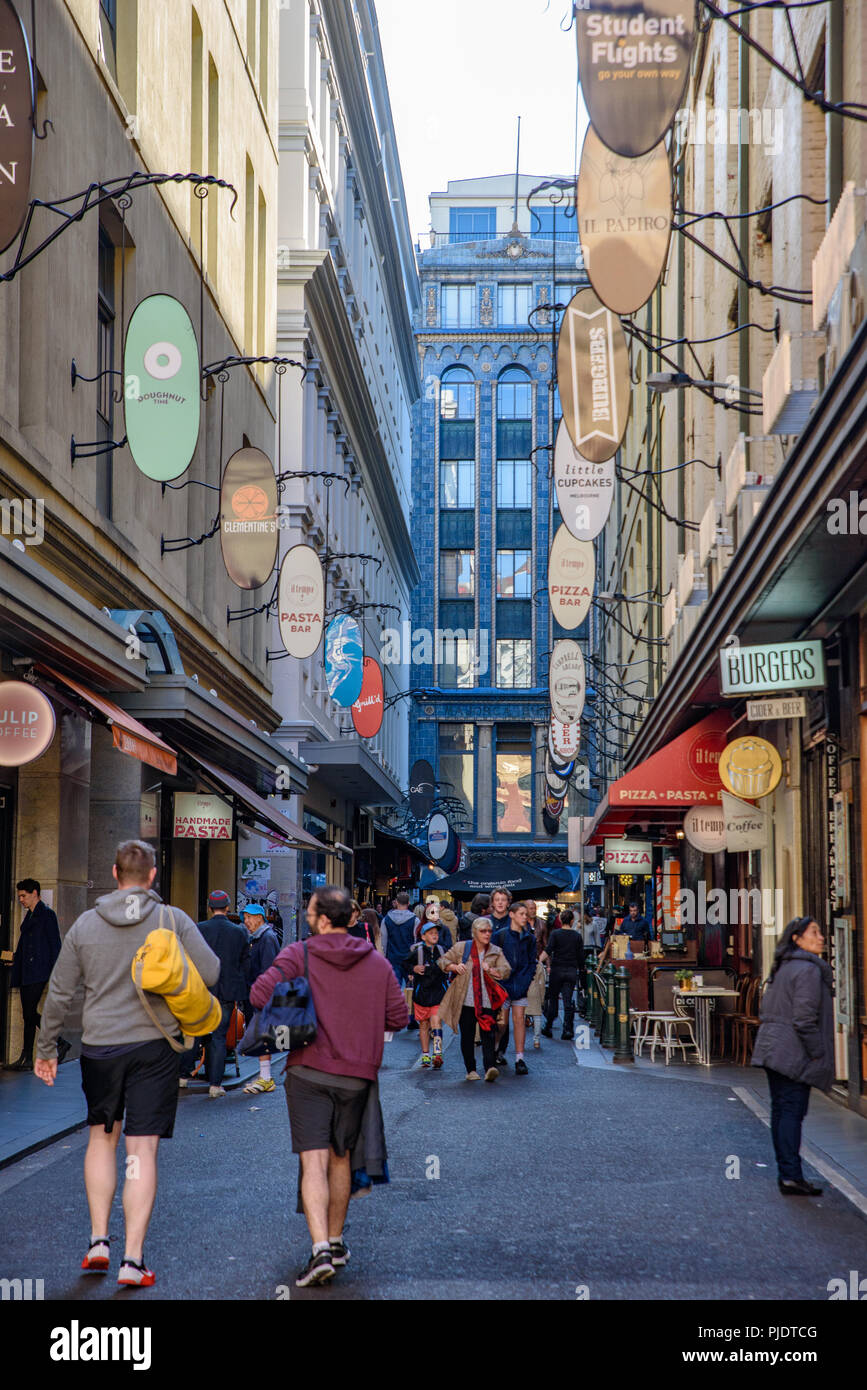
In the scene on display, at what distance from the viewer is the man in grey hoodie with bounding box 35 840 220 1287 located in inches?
277

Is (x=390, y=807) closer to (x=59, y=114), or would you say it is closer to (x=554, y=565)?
(x=554, y=565)

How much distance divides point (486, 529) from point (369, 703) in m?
35.6

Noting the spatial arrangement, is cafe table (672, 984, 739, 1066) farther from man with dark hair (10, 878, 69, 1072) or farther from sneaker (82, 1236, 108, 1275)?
sneaker (82, 1236, 108, 1275)

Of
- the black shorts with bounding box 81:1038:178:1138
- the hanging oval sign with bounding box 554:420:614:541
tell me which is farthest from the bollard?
the black shorts with bounding box 81:1038:178:1138

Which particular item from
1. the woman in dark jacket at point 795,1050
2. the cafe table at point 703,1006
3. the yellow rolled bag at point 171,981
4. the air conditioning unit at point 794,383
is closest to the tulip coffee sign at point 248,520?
the cafe table at point 703,1006

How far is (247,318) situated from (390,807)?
29.9 m

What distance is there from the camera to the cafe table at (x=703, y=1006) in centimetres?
1705

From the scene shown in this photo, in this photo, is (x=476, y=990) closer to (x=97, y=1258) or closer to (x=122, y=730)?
(x=122, y=730)

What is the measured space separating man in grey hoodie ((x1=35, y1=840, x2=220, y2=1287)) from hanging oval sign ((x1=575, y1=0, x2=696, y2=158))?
4882mm

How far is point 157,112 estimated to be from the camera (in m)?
20.5

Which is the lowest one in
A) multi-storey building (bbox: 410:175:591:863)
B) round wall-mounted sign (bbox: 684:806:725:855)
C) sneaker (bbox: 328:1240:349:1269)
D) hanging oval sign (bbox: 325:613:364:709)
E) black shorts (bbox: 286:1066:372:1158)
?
sneaker (bbox: 328:1240:349:1269)

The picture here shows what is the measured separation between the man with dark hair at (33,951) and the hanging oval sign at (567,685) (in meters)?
14.4

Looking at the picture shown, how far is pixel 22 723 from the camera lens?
38.2 ft

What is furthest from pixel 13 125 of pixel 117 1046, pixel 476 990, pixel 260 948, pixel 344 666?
pixel 344 666
